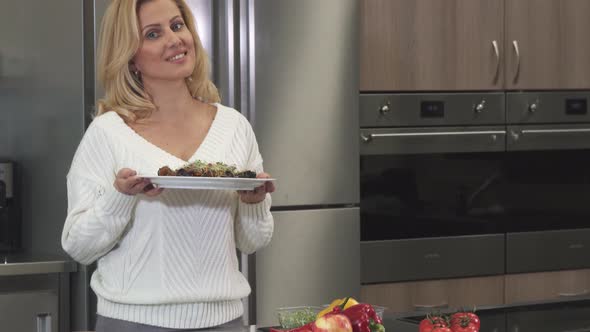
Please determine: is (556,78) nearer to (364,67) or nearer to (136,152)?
(364,67)

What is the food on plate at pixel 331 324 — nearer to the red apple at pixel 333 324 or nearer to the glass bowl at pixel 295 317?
the red apple at pixel 333 324

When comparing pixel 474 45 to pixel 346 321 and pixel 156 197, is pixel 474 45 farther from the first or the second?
pixel 346 321

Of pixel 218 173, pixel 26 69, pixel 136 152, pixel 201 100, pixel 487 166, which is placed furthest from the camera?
pixel 487 166

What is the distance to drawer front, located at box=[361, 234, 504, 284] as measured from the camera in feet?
11.5

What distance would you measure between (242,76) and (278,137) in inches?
9.4

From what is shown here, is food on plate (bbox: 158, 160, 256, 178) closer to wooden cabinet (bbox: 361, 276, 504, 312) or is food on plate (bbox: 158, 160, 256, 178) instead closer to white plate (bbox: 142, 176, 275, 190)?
white plate (bbox: 142, 176, 275, 190)

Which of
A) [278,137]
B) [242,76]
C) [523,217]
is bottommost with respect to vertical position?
[523,217]

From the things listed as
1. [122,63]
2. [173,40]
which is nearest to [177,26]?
[173,40]

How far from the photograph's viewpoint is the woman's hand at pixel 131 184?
203 cm

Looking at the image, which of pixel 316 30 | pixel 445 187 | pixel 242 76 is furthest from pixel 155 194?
pixel 445 187

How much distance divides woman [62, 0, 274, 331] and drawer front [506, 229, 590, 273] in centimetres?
175

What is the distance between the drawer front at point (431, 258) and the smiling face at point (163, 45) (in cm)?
142

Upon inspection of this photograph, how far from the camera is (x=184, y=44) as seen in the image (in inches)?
89.6

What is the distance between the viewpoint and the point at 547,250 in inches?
152
